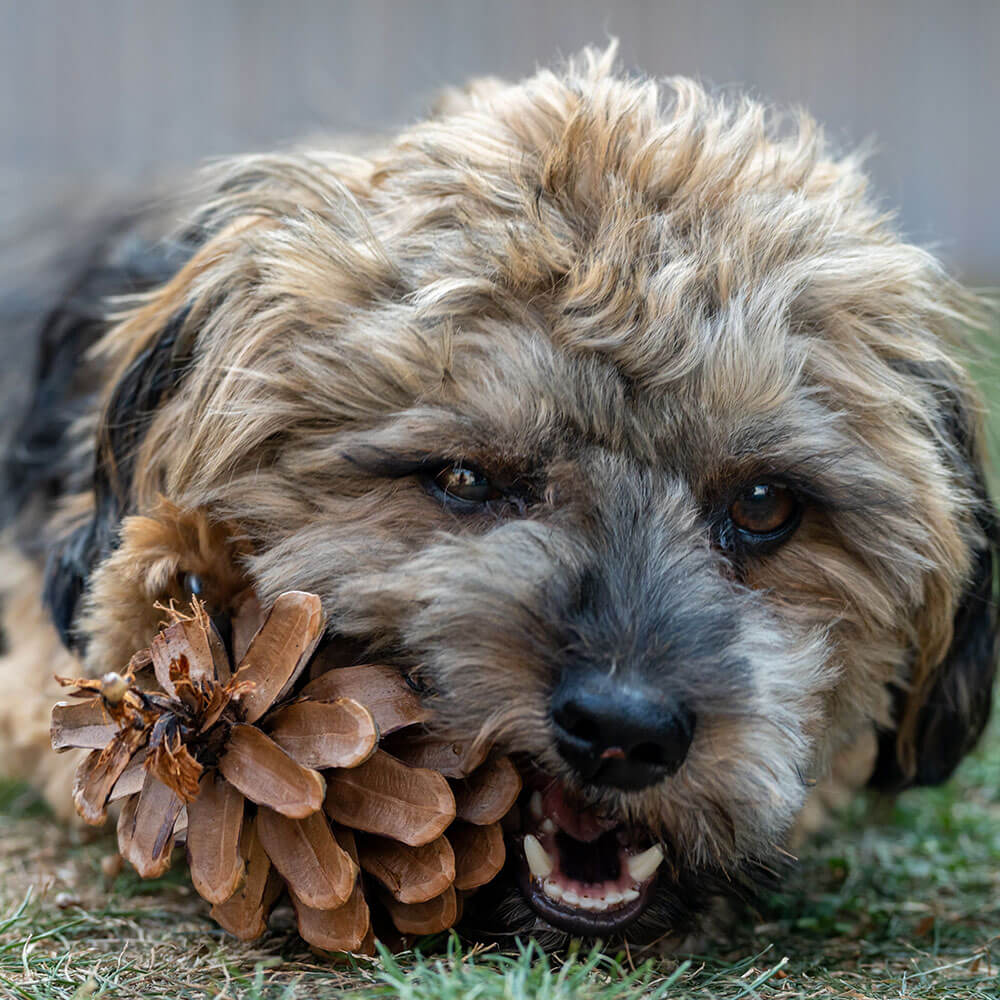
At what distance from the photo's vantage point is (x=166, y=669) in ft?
7.21

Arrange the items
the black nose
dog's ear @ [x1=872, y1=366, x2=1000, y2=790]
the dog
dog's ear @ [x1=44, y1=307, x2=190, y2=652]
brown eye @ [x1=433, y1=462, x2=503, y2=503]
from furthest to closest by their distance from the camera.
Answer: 1. dog's ear @ [x1=872, y1=366, x2=1000, y2=790]
2. dog's ear @ [x1=44, y1=307, x2=190, y2=652]
3. brown eye @ [x1=433, y1=462, x2=503, y2=503]
4. the dog
5. the black nose

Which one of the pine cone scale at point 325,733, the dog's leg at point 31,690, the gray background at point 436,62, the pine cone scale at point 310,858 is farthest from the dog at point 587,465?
the gray background at point 436,62

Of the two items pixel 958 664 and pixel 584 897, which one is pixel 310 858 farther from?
pixel 958 664

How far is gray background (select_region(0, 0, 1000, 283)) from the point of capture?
11.0m

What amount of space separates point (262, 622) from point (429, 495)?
36cm

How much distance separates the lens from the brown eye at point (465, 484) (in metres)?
2.39

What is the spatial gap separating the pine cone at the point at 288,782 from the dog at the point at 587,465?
3.9 inches

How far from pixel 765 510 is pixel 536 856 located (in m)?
0.74

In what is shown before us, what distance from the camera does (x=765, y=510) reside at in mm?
2508

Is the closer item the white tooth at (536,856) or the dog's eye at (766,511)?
the white tooth at (536,856)

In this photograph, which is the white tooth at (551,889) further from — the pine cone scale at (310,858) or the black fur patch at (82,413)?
the black fur patch at (82,413)

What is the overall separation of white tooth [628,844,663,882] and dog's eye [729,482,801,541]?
0.59m

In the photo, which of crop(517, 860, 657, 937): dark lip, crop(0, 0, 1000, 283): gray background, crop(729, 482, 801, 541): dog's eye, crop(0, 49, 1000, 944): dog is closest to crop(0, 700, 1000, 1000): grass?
crop(517, 860, 657, 937): dark lip

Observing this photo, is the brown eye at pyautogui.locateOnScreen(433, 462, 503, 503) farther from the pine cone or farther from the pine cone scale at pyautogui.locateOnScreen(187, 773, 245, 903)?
the pine cone scale at pyautogui.locateOnScreen(187, 773, 245, 903)
